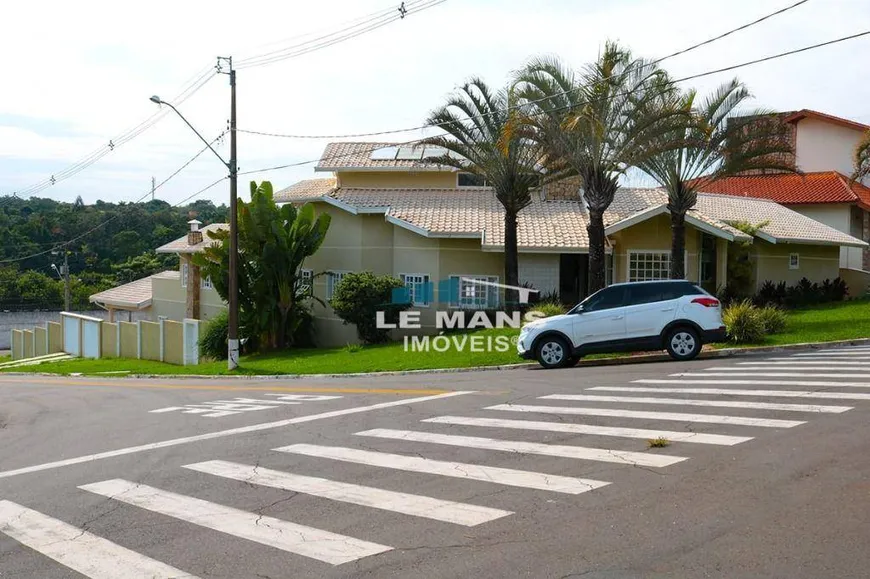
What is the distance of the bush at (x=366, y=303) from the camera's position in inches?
1193

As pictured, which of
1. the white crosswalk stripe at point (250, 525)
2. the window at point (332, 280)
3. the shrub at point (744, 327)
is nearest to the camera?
the white crosswalk stripe at point (250, 525)

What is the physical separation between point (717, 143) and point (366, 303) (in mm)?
12576

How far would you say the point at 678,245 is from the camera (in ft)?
91.7

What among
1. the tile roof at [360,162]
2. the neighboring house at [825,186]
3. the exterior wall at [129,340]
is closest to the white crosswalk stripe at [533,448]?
the tile roof at [360,162]

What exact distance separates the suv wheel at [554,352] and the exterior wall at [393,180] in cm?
1634

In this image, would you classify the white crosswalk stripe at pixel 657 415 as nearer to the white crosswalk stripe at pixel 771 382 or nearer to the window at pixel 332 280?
the white crosswalk stripe at pixel 771 382

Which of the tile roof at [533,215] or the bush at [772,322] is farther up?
the tile roof at [533,215]

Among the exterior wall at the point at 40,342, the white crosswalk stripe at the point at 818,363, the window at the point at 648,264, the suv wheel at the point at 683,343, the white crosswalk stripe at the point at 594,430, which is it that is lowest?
the exterior wall at the point at 40,342

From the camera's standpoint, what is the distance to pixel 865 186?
1865 inches

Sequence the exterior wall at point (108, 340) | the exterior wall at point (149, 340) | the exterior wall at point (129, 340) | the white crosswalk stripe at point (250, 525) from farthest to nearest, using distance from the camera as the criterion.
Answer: the exterior wall at point (108, 340)
the exterior wall at point (129, 340)
the exterior wall at point (149, 340)
the white crosswalk stripe at point (250, 525)

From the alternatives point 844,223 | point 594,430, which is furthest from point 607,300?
point 844,223

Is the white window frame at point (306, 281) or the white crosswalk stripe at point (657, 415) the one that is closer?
the white crosswalk stripe at point (657, 415)

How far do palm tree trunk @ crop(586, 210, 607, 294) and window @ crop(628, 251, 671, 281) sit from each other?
626 centimetres

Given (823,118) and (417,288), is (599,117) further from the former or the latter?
(823,118)
